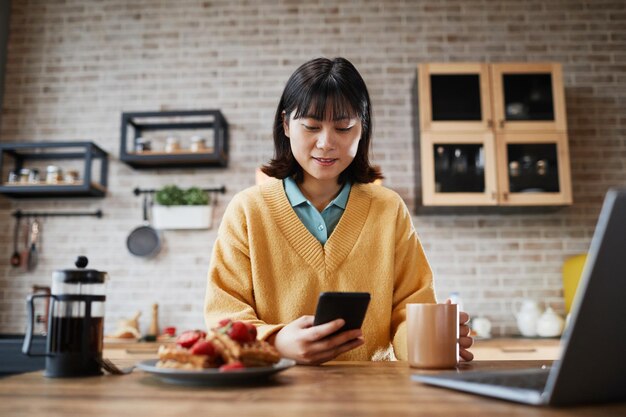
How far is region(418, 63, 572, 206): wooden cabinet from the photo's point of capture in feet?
10.6

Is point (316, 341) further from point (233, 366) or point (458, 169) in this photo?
point (458, 169)

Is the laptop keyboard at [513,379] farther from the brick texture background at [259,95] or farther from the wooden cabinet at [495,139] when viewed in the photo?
the brick texture background at [259,95]

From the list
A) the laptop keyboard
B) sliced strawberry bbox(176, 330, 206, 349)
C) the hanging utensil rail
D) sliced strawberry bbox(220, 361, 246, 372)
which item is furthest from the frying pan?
the laptop keyboard

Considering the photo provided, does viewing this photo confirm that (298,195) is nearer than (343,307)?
No

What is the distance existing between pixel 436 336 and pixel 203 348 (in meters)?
0.40

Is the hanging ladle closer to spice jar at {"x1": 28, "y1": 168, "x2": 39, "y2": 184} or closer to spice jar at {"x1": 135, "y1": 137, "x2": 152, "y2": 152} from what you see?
spice jar at {"x1": 28, "y1": 168, "x2": 39, "y2": 184}

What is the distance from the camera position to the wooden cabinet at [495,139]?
3230 mm

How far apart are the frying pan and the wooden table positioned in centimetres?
274

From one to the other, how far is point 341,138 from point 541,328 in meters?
2.31

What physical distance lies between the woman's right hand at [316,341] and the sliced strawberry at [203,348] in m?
0.23

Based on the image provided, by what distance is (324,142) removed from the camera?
1.40 meters

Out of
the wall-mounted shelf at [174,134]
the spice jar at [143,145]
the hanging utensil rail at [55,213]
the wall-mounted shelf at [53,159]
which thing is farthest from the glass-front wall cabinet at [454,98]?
the hanging utensil rail at [55,213]

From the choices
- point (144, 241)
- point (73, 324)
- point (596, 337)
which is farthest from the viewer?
point (144, 241)

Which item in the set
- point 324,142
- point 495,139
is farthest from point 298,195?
point 495,139
